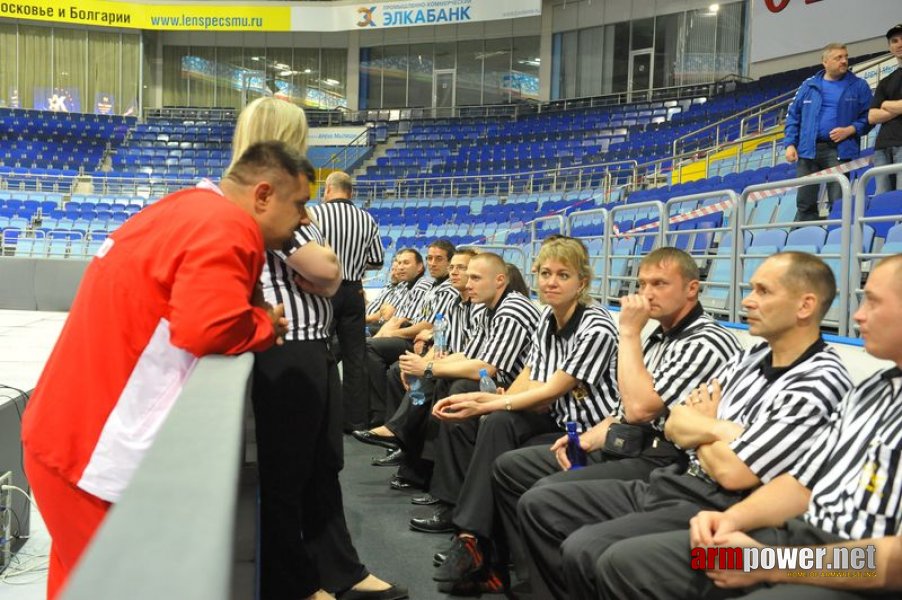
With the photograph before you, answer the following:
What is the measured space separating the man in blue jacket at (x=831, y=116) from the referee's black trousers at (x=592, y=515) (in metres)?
3.19

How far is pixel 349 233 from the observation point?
12.7ft

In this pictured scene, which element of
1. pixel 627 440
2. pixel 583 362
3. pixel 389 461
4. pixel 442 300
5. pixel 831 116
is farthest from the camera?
pixel 442 300

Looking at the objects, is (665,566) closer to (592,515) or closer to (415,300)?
(592,515)

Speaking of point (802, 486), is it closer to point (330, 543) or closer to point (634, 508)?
point (634, 508)

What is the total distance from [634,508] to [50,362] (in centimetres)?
157

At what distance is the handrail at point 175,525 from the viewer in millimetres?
551

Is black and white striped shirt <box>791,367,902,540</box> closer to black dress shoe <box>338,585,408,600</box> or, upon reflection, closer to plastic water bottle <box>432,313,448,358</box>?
black dress shoe <box>338,585,408,600</box>

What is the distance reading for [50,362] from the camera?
144 cm

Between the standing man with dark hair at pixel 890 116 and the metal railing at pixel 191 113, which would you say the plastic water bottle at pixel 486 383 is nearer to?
the standing man with dark hair at pixel 890 116

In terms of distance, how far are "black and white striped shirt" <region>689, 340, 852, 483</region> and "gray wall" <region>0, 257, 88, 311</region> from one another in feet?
35.3

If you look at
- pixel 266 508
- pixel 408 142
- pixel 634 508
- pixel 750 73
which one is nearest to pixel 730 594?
pixel 634 508

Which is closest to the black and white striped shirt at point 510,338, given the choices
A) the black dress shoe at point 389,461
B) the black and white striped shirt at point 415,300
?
the black dress shoe at point 389,461

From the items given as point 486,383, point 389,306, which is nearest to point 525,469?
point 486,383

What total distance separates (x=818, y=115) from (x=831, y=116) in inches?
3.3
